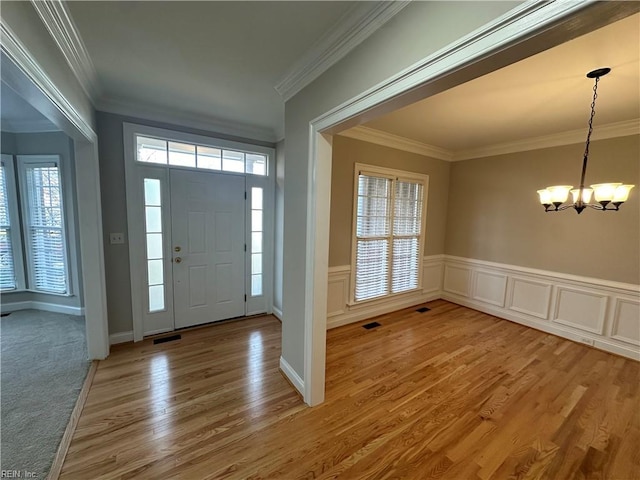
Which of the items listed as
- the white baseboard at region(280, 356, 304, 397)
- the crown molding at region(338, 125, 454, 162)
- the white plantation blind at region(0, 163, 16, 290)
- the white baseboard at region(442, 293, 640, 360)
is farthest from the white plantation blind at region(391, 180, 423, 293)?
the white plantation blind at region(0, 163, 16, 290)

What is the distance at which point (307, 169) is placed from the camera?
2033 millimetres

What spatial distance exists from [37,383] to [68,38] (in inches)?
105

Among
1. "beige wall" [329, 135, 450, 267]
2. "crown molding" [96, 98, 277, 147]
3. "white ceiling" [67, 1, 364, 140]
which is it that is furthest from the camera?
"beige wall" [329, 135, 450, 267]

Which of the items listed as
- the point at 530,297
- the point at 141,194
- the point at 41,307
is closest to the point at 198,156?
the point at 141,194

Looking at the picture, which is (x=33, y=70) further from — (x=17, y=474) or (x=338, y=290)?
(x=338, y=290)

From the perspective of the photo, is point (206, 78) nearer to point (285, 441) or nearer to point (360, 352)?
point (285, 441)

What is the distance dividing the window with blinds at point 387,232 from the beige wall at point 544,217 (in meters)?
0.82

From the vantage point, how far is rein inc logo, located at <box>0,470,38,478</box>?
1497 mm

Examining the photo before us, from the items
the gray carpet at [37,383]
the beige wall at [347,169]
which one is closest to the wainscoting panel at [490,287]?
the beige wall at [347,169]

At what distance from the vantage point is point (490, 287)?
4109 millimetres

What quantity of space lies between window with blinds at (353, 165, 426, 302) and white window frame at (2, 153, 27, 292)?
462cm

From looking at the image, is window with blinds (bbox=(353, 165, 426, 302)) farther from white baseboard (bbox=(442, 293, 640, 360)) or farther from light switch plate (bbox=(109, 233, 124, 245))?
light switch plate (bbox=(109, 233, 124, 245))

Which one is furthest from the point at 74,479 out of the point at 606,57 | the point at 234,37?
the point at 606,57

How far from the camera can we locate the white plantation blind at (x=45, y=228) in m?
3.64
